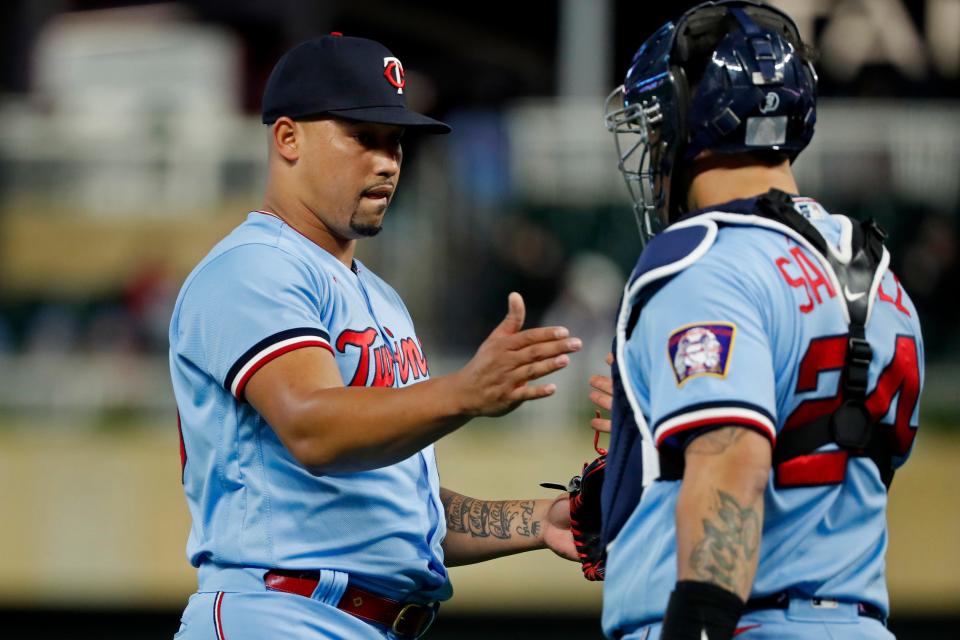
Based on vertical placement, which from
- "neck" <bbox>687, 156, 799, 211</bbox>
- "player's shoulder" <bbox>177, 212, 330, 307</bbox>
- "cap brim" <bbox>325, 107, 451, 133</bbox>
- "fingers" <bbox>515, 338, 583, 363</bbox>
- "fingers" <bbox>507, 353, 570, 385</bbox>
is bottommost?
"fingers" <bbox>507, 353, 570, 385</bbox>

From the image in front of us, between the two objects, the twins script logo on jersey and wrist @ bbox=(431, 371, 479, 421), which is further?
the twins script logo on jersey

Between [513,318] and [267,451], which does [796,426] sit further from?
[267,451]

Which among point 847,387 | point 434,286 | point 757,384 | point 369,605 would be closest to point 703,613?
point 757,384

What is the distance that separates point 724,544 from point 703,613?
0.13 metres

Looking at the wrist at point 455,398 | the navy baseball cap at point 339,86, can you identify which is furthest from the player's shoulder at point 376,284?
the wrist at point 455,398

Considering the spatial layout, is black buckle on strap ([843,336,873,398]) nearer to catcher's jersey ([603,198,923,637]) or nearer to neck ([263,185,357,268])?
catcher's jersey ([603,198,923,637])

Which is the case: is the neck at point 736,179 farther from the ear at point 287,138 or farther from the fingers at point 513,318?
the ear at point 287,138

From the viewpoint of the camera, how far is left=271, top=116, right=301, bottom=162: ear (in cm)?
380

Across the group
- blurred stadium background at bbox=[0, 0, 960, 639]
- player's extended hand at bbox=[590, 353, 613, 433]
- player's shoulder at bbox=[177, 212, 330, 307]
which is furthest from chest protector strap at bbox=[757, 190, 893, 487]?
blurred stadium background at bbox=[0, 0, 960, 639]

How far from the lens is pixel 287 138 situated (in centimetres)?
382

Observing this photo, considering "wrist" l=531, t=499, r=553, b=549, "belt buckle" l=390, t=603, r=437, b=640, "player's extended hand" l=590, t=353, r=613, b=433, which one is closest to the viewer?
"player's extended hand" l=590, t=353, r=613, b=433

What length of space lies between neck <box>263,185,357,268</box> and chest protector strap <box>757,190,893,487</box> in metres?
1.38

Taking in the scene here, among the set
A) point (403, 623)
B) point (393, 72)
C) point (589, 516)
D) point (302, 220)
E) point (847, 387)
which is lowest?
point (403, 623)

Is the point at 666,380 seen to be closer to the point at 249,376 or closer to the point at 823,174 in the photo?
the point at 249,376
